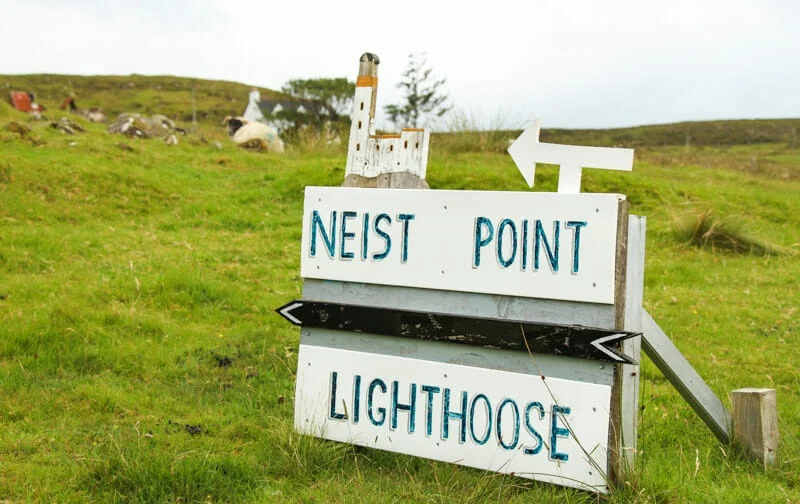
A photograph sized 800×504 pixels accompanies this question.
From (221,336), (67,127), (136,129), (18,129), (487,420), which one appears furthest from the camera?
(136,129)

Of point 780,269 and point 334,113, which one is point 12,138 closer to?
point 780,269

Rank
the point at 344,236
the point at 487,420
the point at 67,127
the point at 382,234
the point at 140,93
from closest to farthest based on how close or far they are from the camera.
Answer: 1. the point at 487,420
2. the point at 382,234
3. the point at 344,236
4. the point at 67,127
5. the point at 140,93

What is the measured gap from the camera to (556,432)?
328 centimetres

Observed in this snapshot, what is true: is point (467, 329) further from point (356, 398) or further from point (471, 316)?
point (356, 398)

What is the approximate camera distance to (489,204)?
3.44 m

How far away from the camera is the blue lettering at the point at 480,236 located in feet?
11.3

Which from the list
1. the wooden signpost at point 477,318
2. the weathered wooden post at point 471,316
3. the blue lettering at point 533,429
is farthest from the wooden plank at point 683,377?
the blue lettering at point 533,429

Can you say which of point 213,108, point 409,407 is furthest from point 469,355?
point 213,108

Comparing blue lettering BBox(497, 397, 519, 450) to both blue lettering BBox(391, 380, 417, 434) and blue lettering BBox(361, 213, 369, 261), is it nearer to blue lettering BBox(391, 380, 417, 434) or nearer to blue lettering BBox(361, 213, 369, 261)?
blue lettering BBox(391, 380, 417, 434)

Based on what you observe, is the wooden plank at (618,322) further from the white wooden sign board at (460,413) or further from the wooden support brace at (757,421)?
the wooden support brace at (757,421)

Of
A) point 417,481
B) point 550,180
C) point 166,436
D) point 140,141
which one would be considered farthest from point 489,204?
point 140,141

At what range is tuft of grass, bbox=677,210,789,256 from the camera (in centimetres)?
965

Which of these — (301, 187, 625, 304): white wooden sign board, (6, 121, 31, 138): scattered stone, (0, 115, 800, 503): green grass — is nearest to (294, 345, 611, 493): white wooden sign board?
(0, 115, 800, 503): green grass

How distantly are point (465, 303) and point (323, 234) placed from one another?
2.68 feet
